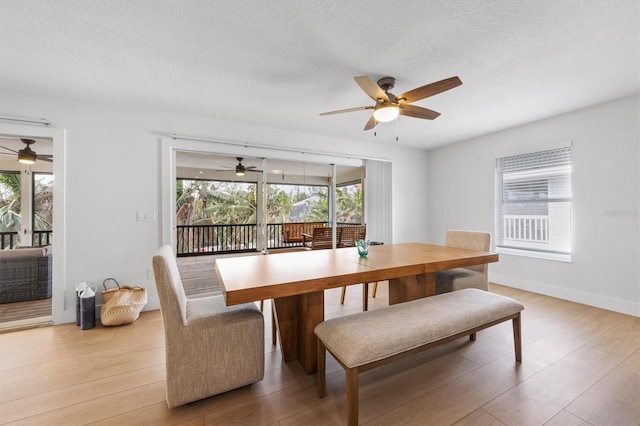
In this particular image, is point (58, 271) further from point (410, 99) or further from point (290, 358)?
point (410, 99)

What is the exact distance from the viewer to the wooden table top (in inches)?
54.6

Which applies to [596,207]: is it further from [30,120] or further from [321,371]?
[30,120]

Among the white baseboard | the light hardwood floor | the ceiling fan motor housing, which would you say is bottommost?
the light hardwood floor

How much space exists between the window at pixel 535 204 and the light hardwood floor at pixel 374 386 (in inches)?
53.3

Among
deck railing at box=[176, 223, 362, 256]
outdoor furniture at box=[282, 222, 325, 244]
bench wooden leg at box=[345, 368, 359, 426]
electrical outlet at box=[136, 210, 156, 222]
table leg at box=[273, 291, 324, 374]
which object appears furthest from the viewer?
outdoor furniture at box=[282, 222, 325, 244]

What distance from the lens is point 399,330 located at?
1462mm

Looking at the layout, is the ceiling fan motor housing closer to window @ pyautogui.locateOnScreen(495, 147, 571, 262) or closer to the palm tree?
window @ pyautogui.locateOnScreen(495, 147, 571, 262)

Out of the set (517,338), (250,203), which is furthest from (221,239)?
(517,338)

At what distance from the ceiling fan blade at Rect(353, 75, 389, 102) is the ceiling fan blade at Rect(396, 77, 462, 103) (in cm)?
19

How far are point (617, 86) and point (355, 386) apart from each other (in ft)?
12.1

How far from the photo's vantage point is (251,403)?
5.02ft

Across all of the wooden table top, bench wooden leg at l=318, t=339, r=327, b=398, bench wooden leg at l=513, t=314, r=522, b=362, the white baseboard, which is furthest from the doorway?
the white baseboard

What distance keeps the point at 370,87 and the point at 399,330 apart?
5.58ft

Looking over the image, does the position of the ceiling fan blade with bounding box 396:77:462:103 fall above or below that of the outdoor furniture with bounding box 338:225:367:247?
above
